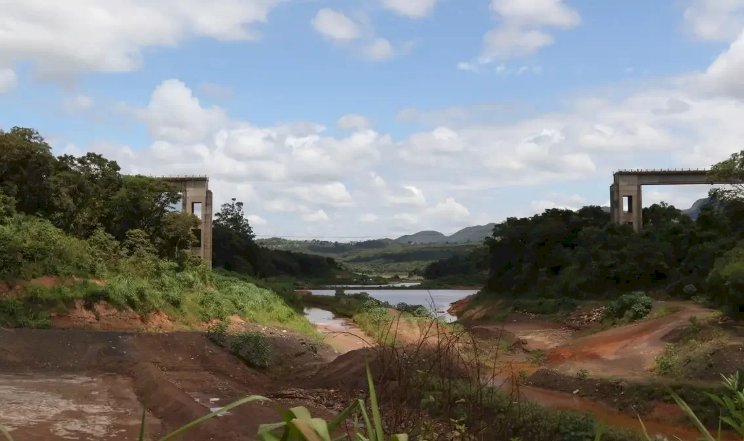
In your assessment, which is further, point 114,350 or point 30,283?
point 30,283

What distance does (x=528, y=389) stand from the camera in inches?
869

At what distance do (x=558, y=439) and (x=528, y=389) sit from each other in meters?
9.08

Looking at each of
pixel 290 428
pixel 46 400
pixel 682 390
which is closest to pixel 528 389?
pixel 682 390

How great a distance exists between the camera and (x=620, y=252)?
42.5m

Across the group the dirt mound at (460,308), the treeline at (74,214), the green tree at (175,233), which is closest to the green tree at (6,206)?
the treeline at (74,214)

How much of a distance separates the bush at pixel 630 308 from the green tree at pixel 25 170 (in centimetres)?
2834

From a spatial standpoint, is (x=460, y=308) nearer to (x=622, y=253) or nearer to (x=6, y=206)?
(x=622, y=253)

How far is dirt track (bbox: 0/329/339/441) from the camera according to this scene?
523 inches

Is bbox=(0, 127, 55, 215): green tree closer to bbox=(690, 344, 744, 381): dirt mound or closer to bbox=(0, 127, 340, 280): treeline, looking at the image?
bbox=(0, 127, 340, 280): treeline

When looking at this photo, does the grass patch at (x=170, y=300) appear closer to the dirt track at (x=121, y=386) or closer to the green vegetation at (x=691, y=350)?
the dirt track at (x=121, y=386)

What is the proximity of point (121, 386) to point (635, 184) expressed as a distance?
40607 millimetres

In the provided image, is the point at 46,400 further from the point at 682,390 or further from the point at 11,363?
the point at 682,390

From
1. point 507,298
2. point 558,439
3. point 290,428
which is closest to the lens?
point 290,428

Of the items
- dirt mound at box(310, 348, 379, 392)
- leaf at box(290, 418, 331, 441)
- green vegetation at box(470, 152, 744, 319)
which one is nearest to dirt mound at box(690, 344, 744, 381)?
green vegetation at box(470, 152, 744, 319)
